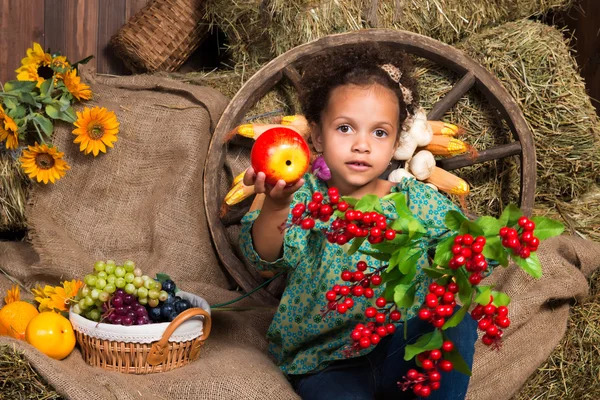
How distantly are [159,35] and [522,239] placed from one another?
2.10 meters

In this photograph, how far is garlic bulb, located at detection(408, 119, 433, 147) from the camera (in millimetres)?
2221

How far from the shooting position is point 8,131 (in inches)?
91.8

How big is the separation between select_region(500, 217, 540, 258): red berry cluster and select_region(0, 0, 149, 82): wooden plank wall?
2355mm

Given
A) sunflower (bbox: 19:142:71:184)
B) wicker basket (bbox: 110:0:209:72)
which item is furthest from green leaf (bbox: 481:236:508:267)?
wicker basket (bbox: 110:0:209:72)

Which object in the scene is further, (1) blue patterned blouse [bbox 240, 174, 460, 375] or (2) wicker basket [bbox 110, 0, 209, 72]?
(2) wicker basket [bbox 110, 0, 209, 72]

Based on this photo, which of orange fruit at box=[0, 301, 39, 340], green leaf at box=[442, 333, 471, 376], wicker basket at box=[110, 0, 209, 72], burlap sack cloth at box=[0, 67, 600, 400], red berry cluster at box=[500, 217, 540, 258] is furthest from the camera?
wicker basket at box=[110, 0, 209, 72]

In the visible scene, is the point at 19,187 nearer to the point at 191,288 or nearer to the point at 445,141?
the point at 191,288

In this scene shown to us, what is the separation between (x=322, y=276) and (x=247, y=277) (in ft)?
2.19

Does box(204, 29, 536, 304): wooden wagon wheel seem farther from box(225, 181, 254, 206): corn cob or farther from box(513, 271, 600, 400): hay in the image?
box(513, 271, 600, 400): hay

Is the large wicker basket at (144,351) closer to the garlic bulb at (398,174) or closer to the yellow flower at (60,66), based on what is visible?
the garlic bulb at (398,174)

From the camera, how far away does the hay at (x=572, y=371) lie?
6.58 feet

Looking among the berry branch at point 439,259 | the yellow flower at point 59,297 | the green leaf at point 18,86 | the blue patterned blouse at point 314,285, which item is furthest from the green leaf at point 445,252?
the green leaf at point 18,86

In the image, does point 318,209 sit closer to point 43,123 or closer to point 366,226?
point 366,226

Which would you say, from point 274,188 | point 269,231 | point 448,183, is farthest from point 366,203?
point 448,183
